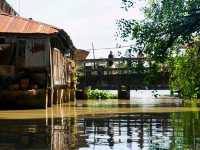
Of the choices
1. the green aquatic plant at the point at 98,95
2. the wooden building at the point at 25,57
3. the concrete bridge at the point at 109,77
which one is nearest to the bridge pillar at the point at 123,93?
the concrete bridge at the point at 109,77

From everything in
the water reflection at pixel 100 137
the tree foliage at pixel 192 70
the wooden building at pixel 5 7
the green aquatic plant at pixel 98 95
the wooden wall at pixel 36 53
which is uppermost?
the wooden building at pixel 5 7

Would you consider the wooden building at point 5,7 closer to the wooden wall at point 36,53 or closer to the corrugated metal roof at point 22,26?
the corrugated metal roof at point 22,26

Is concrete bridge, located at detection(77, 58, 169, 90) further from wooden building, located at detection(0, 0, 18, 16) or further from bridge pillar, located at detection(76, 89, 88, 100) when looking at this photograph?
wooden building, located at detection(0, 0, 18, 16)

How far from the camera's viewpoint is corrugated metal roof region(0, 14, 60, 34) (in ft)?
124

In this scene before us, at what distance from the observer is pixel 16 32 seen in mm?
A: 37625

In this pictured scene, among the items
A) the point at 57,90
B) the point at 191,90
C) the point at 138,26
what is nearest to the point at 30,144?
the point at 138,26

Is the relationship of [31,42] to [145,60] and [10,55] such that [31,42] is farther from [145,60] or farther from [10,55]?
[145,60]

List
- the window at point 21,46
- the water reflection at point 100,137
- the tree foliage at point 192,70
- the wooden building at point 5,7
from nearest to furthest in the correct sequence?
the water reflection at point 100,137 → the tree foliage at point 192,70 → the window at point 21,46 → the wooden building at point 5,7

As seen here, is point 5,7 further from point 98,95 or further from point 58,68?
point 58,68

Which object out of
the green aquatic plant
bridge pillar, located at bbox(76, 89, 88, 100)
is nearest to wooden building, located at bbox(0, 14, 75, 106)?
bridge pillar, located at bbox(76, 89, 88, 100)

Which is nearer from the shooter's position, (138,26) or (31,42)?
(138,26)

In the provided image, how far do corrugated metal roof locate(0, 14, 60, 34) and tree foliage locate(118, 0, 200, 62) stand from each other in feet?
57.0

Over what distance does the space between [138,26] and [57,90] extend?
23.4 metres

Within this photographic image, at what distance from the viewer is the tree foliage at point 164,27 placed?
57.8 feet
